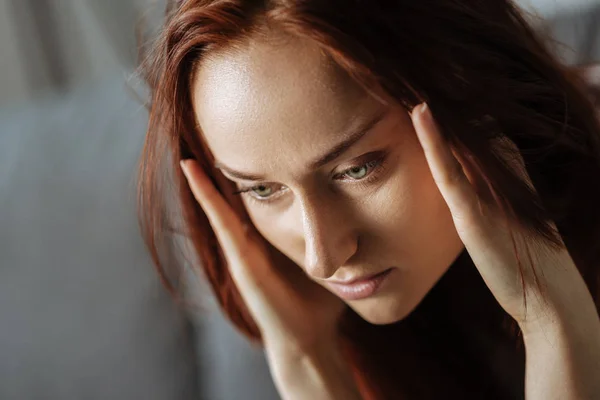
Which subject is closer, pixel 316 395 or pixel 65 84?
pixel 316 395

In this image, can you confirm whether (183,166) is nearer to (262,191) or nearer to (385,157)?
(262,191)

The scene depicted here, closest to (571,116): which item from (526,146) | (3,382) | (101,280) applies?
(526,146)

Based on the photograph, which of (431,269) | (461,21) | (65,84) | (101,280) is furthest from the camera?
(65,84)

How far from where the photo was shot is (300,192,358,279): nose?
0.70m

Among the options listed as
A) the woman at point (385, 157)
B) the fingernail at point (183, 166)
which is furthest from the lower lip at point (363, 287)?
the fingernail at point (183, 166)

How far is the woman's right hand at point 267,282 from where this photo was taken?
2.81 feet

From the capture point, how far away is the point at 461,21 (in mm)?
Result: 672

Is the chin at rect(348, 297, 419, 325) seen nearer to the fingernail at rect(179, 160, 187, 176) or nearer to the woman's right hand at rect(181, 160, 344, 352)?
the woman's right hand at rect(181, 160, 344, 352)

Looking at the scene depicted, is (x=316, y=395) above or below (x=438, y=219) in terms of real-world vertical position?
below

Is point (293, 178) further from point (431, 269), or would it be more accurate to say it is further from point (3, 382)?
point (3, 382)

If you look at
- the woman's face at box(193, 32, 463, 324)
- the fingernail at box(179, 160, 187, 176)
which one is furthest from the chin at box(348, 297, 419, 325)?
the fingernail at box(179, 160, 187, 176)

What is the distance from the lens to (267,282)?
0.90 metres

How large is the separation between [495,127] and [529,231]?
0.35 ft

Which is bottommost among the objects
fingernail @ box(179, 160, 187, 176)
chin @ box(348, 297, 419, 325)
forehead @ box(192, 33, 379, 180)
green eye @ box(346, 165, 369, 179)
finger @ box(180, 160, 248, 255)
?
chin @ box(348, 297, 419, 325)
